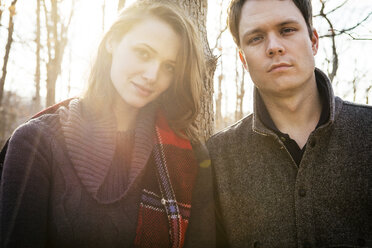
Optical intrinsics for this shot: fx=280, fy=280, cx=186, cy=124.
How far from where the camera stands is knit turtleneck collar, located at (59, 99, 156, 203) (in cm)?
178

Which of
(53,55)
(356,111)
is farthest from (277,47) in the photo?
(53,55)

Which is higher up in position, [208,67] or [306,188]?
[208,67]

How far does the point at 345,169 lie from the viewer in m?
1.78

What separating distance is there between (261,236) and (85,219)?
1.16m

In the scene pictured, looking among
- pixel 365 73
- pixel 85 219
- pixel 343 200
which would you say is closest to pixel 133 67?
pixel 85 219

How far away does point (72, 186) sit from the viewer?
1729 millimetres

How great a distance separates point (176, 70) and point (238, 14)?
0.69 meters

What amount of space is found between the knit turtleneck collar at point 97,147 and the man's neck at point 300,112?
1.02m

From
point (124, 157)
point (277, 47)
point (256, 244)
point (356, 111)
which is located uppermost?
point (277, 47)

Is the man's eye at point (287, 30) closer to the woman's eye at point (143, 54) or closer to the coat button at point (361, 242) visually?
the woman's eye at point (143, 54)

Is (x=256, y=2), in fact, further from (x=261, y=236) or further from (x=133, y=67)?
(x=261, y=236)

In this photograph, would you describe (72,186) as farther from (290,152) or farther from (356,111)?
(356,111)

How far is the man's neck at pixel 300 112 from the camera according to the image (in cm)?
200

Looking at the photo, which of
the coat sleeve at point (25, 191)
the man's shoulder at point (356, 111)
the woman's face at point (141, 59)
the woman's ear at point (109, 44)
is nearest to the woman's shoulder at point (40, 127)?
the coat sleeve at point (25, 191)
